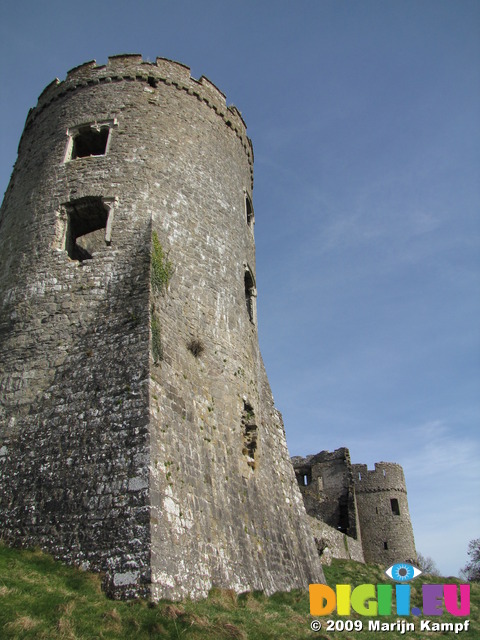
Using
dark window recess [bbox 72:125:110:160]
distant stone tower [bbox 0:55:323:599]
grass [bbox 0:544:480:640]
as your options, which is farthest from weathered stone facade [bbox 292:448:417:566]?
dark window recess [bbox 72:125:110:160]

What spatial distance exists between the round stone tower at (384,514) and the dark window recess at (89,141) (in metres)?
28.8

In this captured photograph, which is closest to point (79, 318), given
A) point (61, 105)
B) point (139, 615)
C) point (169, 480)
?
point (169, 480)

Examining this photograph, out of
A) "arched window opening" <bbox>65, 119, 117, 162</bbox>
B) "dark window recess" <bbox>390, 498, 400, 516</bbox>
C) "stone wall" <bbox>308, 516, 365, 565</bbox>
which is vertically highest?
"arched window opening" <bbox>65, 119, 117, 162</bbox>

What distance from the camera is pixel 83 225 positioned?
39.9ft

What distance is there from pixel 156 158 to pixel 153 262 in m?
3.34

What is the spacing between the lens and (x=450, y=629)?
31.8 feet

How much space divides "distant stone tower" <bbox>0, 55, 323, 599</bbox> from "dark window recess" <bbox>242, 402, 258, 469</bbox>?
34mm

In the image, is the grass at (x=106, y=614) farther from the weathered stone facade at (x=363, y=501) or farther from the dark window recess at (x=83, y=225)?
the weathered stone facade at (x=363, y=501)

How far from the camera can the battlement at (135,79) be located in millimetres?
13695

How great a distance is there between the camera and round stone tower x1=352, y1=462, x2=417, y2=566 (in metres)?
32.3

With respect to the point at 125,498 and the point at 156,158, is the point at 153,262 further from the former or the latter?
the point at 125,498

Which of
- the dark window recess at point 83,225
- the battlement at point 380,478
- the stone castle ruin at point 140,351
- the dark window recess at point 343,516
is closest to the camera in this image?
the stone castle ruin at point 140,351

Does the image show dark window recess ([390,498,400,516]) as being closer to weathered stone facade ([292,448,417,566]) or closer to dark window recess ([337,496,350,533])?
weathered stone facade ([292,448,417,566])

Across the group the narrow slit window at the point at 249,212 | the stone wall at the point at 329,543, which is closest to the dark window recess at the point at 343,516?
the stone wall at the point at 329,543
